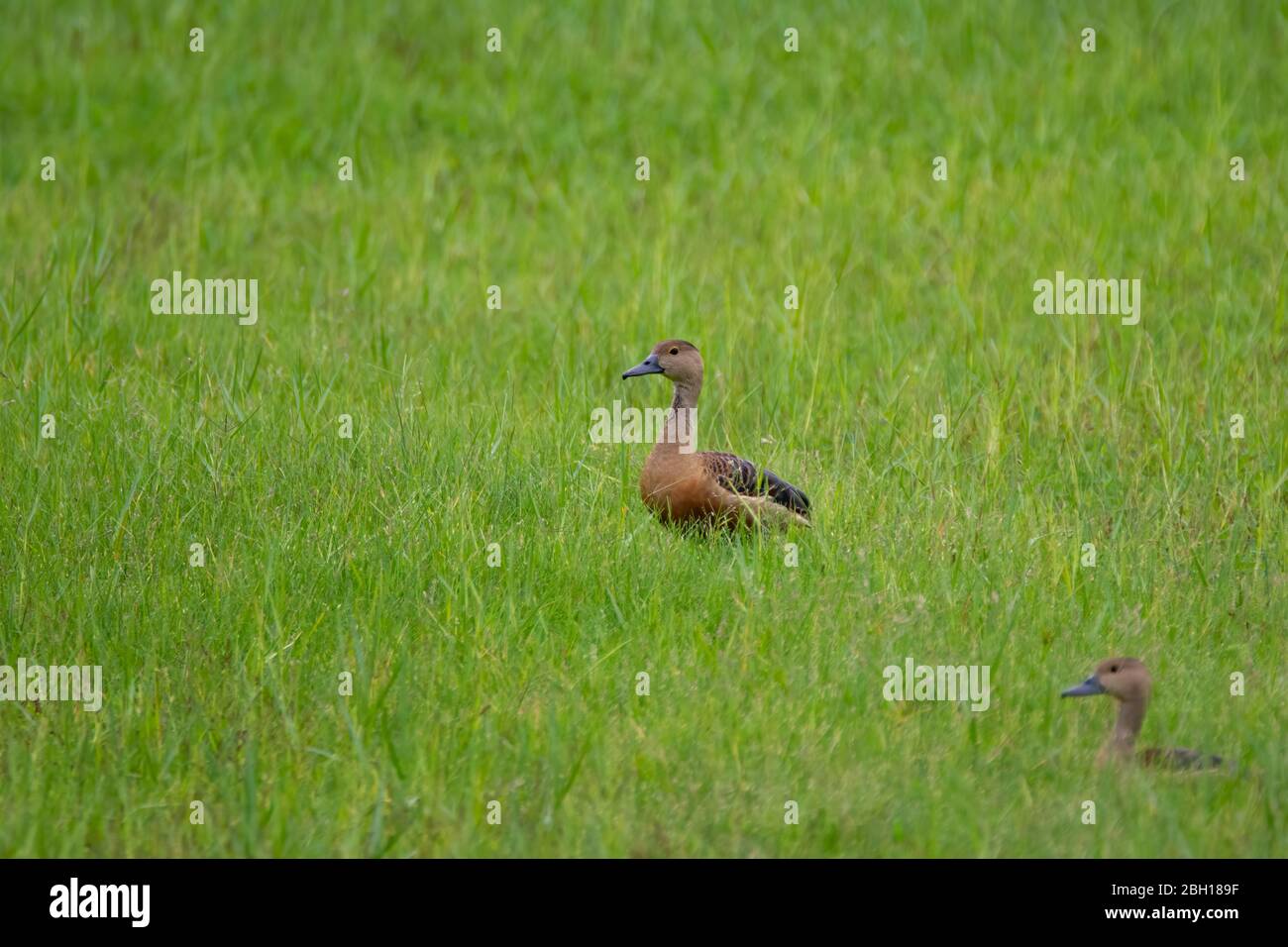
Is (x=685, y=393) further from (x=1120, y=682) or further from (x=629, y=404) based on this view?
(x=1120, y=682)

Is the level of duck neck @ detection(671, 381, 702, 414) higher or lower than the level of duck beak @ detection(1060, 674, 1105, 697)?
higher

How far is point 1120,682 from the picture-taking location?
543cm

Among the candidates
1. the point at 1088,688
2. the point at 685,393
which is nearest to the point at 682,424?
the point at 685,393

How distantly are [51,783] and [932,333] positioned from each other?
658 cm

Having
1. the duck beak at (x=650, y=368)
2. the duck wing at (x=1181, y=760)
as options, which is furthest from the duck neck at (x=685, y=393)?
the duck wing at (x=1181, y=760)

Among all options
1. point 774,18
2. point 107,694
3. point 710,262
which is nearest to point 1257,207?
point 710,262

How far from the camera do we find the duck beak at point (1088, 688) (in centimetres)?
548

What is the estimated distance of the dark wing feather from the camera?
7.41m

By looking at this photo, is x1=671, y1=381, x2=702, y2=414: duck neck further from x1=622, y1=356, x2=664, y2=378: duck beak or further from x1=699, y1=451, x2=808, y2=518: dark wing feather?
x1=699, y1=451, x2=808, y2=518: dark wing feather

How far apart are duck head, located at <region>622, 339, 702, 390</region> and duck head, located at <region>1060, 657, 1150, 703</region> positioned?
308cm

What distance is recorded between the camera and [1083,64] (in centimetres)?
1361

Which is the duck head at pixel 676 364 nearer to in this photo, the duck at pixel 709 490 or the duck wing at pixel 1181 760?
the duck at pixel 709 490

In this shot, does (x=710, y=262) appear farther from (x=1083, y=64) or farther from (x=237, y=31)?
(x=237, y=31)

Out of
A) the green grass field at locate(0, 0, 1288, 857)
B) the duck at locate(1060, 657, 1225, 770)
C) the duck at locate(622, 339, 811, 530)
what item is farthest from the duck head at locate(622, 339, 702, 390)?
the duck at locate(1060, 657, 1225, 770)
